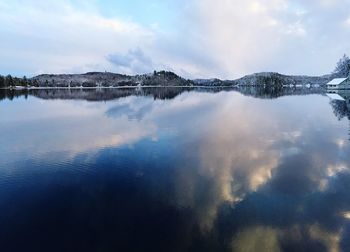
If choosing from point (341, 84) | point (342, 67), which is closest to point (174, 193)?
point (341, 84)

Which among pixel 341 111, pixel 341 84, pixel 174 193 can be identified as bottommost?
pixel 174 193

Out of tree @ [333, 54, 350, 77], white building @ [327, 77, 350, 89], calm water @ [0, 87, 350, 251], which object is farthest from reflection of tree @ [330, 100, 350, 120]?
tree @ [333, 54, 350, 77]

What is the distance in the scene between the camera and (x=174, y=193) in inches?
607

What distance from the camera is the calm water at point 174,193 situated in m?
11.3

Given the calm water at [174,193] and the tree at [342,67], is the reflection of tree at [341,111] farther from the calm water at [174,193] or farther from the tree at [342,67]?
the tree at [342,67]

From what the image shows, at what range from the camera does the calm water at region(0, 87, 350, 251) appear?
1130 cm

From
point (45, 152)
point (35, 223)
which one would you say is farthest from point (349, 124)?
point (35, 223)

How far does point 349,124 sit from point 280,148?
1753 centimetres

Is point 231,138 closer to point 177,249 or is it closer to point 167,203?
point 167,203

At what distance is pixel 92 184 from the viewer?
16594mm

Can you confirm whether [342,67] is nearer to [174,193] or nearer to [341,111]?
[341,111]

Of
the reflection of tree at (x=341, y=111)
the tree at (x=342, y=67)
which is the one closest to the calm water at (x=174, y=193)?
the reflection of tree at (x=341, y=111)

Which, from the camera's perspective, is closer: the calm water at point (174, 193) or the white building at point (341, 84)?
the calm water at point (174, 193)

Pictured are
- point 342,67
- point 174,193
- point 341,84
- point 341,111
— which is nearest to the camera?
point 174,193
